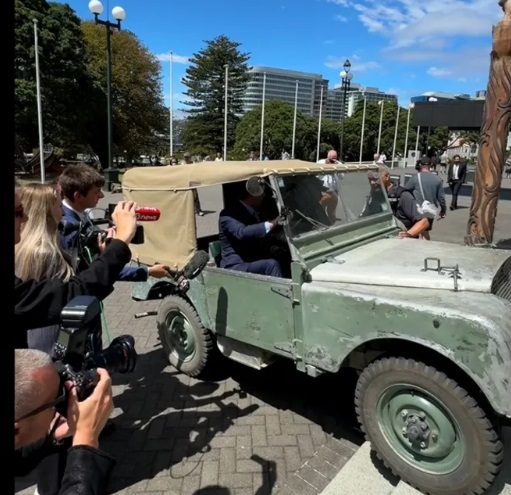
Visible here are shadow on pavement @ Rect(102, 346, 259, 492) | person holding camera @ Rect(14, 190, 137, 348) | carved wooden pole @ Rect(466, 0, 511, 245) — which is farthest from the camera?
carved wooden pole @ Rect(466, 0, 511, 245)

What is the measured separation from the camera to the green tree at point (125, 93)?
113ft

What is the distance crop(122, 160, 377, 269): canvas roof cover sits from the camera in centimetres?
370

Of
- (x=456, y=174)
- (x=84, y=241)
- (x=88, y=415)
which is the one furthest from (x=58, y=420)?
(x=456, y=174)

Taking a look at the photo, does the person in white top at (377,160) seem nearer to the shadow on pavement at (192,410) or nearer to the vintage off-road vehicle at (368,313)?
the vintage off-road vehicle at (368,313)

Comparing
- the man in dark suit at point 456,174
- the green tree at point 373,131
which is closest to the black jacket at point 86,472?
the man in dark suit at point 456,174

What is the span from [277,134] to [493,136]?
4894 centimetres

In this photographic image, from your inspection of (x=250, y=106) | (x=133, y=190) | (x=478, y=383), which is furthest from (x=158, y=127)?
(x=478, y=383)

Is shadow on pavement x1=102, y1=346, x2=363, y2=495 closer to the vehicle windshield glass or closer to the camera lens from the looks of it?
the camera lens

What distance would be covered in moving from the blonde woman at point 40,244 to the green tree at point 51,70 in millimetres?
28920

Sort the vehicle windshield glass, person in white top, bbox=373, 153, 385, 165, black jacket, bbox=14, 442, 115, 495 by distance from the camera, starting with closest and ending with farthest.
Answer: black jacket, bbox=14, 442, 115, 495, the vehicle windshield glass, person in white top, bbox=373, 153, 385, 165

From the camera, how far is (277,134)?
54.7 metres

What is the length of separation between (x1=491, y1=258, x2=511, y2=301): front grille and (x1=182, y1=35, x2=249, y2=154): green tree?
49.6 metres

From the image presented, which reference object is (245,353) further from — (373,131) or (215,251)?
(373,131)

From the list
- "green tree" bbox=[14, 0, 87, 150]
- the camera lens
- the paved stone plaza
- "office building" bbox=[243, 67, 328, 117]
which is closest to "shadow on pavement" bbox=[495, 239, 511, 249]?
the paved stone plaza
